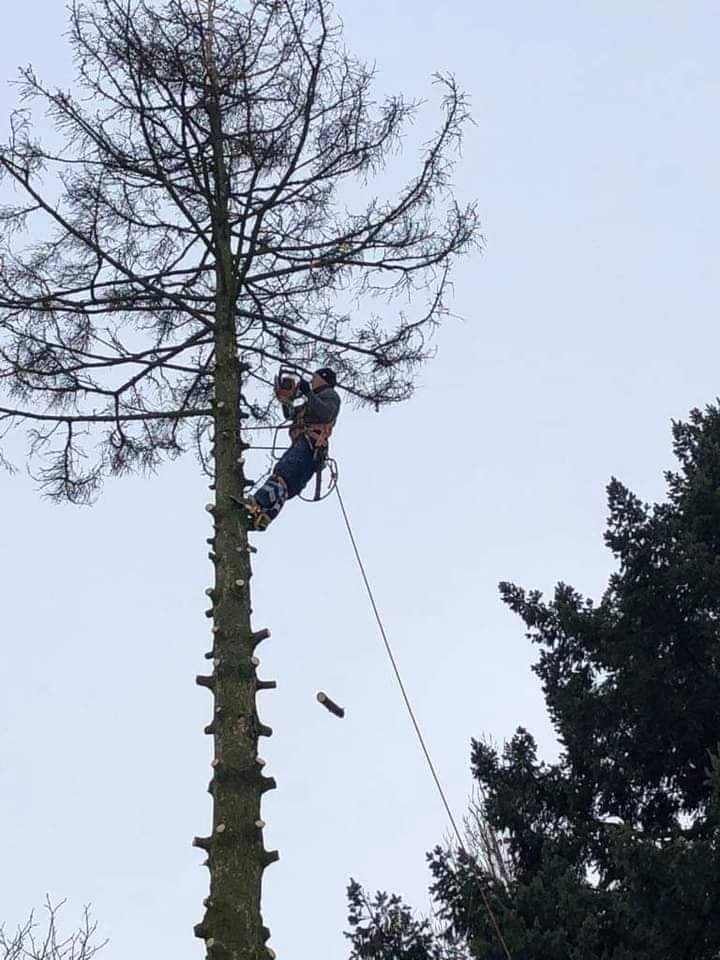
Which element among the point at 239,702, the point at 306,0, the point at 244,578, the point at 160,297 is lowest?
the point at 239,702

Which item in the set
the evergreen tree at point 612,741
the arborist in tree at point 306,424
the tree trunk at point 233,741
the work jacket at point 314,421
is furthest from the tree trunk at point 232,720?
the evergreen tree at point 612,741

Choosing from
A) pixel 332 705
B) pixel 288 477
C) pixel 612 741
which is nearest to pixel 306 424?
pixel 288 477

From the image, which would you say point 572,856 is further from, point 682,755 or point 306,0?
point 306,0

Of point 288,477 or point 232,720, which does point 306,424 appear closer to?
point 288,477

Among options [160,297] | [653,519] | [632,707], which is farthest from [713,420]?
[160,297]

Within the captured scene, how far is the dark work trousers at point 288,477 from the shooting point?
26.0 feet

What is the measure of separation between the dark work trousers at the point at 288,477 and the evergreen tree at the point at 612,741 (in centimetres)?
342

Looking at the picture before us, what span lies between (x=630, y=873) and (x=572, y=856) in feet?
5.89

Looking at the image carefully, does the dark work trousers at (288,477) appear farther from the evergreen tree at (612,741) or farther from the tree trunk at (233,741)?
the evergreen tree at (612,741)

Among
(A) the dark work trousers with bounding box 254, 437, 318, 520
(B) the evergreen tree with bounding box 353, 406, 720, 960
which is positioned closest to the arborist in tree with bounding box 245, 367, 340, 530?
(A) the dark work trousers with bounding box 254, 437, 318, 520

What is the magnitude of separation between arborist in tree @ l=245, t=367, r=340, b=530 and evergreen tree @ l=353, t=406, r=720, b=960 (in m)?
3.46

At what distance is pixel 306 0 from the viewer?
886cm

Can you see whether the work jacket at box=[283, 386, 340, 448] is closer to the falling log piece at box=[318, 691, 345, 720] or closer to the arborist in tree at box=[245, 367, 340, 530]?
the arborist in tree at box=[245, 367, 340, 530]

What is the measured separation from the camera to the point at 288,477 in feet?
27.7
